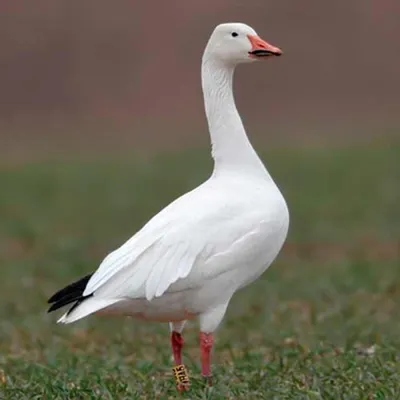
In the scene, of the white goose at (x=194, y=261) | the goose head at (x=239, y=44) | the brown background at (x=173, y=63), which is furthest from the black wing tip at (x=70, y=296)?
the brown background at (x=173, y=63)

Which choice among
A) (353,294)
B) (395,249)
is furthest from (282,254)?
(353,294)

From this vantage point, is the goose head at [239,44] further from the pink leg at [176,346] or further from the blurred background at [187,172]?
the blurred background at [187,172]

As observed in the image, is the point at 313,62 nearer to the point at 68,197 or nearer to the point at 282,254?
the point at 68,197

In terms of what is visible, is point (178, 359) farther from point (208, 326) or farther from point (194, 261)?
point (194, 261)

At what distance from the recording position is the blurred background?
305 inches

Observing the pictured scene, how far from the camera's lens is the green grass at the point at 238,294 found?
21.7ft

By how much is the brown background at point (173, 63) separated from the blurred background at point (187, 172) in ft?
0.15

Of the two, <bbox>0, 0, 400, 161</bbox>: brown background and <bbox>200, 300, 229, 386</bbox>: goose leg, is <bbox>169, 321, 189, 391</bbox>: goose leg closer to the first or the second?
<bbox>200, 300, 229, 386</bbox>: goose leg

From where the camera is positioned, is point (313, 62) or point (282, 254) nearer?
point (282, 254)

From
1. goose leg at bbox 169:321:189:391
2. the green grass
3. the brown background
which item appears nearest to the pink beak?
goose leg at bbox 169:321:189:391

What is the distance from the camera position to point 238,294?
11086mm

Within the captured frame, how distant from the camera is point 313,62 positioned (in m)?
31.3

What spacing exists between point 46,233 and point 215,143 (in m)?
8.04

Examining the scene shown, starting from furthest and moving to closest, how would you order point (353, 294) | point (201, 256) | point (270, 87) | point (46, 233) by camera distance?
point (270, 87) < point (46, 233) < point (353, 294) < point (201, 256)
